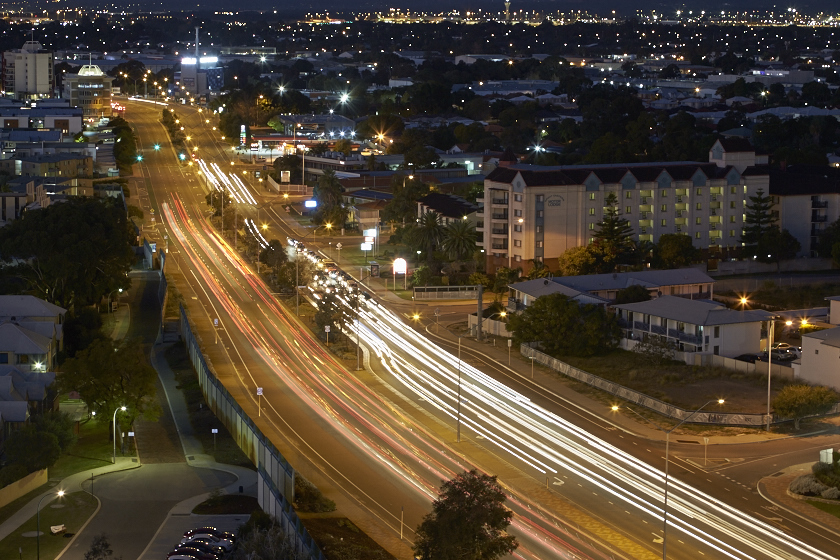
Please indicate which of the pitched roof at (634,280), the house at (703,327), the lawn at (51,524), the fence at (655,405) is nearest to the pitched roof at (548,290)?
the pitched roof at (634,280)

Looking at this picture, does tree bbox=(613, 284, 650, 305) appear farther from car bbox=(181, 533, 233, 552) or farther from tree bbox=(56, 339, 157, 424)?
car bbox=(181, 533, 233, 552)

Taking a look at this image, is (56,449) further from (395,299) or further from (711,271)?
(711,271)

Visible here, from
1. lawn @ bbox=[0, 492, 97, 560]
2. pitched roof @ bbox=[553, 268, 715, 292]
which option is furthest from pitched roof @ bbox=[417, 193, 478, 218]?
lawn @ bbox=[0, 492, 97, 560]

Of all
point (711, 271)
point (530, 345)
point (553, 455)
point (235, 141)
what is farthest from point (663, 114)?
point (553, 455)

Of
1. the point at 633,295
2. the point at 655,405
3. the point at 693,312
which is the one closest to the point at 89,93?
the point at 633,295

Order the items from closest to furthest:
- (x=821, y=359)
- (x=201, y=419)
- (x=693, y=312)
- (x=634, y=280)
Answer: (x=201, y=419)
(x=821, y=359)
(x=693, y=312)
(x=634, y=280)

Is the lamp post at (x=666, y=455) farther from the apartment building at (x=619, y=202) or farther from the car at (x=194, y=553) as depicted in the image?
the apartment building at (x=619, y=202)

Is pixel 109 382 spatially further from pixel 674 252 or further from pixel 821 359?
pixel 674 252
